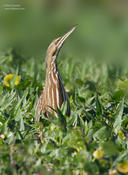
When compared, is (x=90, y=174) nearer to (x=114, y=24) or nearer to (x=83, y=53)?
(x=83, y=53)

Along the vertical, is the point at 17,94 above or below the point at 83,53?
above

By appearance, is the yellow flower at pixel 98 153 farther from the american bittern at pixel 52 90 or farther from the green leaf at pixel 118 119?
the american bittern at pixel 52 90

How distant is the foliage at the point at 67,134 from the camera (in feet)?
9.54

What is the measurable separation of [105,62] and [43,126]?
297 cm

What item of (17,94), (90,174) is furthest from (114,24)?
(90,174)

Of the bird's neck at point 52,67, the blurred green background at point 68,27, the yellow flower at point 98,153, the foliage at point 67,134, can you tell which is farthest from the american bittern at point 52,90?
the blurred green background at point 68,27

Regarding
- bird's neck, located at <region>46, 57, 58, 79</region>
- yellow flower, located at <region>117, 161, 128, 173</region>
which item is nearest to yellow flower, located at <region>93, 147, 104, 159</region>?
yellow flower, located at <region>117, 161, 128, 173</region>

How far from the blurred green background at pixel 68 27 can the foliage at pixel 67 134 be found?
7.40 ft

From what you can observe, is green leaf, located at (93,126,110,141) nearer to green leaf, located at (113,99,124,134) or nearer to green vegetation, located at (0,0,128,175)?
green vegetation, located at (0,0,128,175)

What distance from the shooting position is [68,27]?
870cm

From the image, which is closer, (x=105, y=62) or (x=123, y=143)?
(x=123, y=143)

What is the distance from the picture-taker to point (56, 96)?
4039mm

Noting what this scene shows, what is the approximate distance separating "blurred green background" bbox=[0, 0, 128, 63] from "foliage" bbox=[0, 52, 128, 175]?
2.25 meters

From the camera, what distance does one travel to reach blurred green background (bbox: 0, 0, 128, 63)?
7464 millimetres
